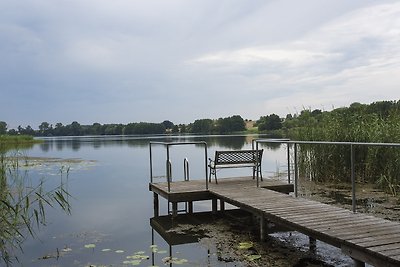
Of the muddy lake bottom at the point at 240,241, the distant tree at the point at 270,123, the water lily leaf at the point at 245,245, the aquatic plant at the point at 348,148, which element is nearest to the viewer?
the muddy lake bottom at the point at 240,241

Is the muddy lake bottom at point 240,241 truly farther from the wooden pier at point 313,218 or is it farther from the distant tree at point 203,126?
the distant tree at point 203,126

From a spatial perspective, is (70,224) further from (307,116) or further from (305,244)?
(307,116)

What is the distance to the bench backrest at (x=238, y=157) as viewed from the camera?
361 inches

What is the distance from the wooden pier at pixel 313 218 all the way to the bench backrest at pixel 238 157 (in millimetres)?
494

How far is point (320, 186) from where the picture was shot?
11.6m

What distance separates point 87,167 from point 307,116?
12.5 m

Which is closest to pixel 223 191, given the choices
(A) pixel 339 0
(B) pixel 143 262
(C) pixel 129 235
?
(C) pixel 129 235

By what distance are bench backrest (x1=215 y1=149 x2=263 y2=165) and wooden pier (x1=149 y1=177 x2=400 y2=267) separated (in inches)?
19.4

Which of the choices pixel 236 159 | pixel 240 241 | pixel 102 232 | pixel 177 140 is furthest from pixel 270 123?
pixel 240 241

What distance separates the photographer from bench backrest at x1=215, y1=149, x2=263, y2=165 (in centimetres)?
918

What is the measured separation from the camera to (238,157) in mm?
9344

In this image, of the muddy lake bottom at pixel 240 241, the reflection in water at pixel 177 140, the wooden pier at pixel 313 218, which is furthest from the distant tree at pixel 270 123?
the muddy lake bottom at pixel 240 241

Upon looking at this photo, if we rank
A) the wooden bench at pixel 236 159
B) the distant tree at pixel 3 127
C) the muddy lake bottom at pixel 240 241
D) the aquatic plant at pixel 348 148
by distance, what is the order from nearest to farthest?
the muddy lake bottom at pixel 240 241 < the wooden bench at pixel 236 159 < the distant tree at pixel 3 127 < the aquatic plant at pixel 348 148

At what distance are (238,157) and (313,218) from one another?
152 inches
